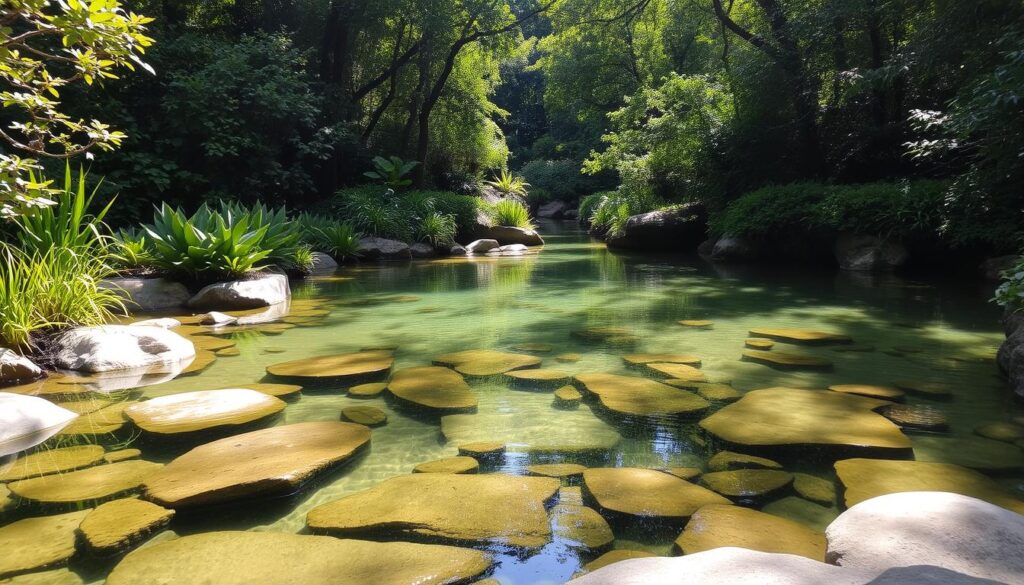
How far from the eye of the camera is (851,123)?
11250 millimetres

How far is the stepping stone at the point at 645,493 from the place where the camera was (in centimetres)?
188

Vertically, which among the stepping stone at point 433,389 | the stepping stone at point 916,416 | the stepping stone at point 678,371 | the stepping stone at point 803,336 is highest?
the stepping stone at point 803,336

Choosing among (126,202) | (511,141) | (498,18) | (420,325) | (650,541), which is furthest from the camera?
(511,141)

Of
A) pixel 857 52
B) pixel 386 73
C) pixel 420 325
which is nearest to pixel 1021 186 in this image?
pixel 857 52

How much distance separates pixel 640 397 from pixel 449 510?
140cm

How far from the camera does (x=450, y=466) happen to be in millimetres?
2260

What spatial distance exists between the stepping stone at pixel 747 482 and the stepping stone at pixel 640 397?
2.03 feet

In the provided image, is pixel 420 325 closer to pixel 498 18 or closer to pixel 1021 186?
pixel 1021 186

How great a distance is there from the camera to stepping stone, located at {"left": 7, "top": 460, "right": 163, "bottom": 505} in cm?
200

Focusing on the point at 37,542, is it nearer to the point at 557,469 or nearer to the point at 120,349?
the point at 557,469

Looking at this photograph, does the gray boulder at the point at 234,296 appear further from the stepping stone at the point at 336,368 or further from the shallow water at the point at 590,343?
the stepping stone at the point at 336,368

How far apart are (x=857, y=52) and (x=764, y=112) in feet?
5.79

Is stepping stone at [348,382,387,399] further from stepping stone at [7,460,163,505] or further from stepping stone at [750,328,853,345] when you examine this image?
stepping stone at [750,328,853,345]

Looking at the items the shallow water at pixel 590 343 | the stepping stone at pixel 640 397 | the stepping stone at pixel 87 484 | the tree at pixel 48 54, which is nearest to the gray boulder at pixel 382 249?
the shallow water at pixel 590 343
